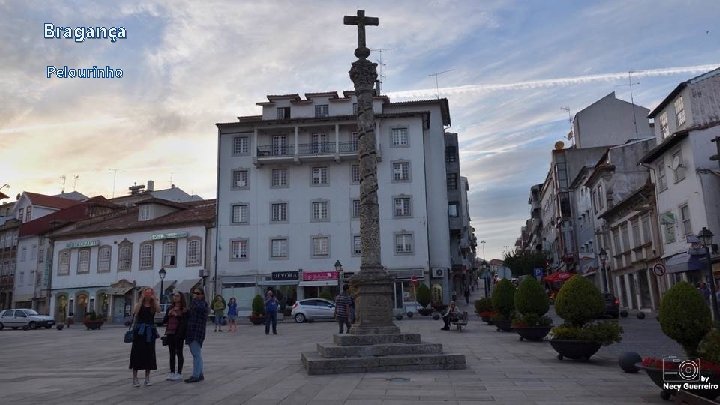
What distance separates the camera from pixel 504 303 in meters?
20.5

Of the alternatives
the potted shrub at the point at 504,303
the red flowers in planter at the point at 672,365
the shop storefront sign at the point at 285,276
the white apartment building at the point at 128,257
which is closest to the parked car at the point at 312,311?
the shop storefront sign at the point at 285,276

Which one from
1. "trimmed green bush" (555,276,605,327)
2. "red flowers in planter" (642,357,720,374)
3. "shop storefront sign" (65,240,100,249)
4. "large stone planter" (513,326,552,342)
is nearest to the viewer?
"red flowers in planter" (642,357,720,374)

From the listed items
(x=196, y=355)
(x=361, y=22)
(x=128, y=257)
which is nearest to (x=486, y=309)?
(x=361, y=22)

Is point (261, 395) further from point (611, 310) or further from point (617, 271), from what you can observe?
point (617, 271)

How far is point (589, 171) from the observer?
4509 cm

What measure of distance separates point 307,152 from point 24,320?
23.6 m

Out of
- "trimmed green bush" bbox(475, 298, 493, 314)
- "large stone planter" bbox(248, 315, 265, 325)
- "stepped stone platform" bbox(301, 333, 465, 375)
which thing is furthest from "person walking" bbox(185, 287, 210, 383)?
"large stone planter" bbox(248, 315, 265, 325)

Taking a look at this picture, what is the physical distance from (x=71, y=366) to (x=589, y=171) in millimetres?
41085

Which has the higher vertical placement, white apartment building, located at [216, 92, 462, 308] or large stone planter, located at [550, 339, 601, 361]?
white apartment building, located at [216, 92, 462, 308]

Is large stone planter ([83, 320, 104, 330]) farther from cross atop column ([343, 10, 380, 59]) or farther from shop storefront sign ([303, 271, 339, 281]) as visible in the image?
cross atop column ([343, 10, 380, 59])

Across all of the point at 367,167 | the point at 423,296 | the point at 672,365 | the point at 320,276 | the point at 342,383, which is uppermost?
the point at 367,167

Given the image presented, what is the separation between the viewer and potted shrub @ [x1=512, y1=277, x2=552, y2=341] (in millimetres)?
15633

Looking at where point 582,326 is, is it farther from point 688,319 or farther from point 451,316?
point 451,316

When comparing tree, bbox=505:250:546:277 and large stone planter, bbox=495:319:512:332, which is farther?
tree, bbox=505:250:546:277
